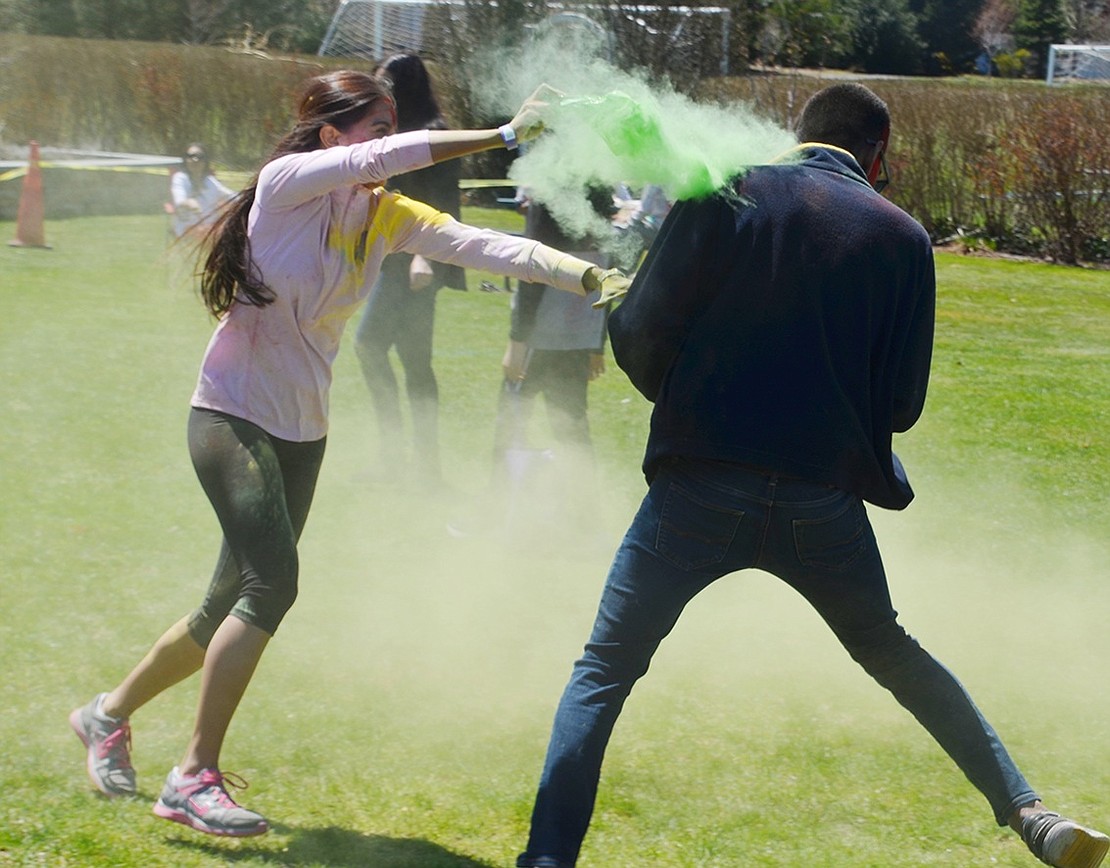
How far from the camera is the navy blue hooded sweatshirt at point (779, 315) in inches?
119

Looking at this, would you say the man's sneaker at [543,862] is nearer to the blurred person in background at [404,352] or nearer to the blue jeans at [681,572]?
the blue jeans at [681,572]

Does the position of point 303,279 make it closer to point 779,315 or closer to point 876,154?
point 779,315

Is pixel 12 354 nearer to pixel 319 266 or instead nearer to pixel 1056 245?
pixel 319 266

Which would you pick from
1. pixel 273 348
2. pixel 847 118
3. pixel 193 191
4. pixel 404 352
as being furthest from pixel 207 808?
pixel 193 191

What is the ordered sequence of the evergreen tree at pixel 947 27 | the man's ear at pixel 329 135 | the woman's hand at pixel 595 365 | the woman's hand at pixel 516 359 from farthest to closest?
the evergreen tree at pixel 947 27 < the woman's hand at pixel 595 365 < the woman's hand at pixel 516 359 < the man's ear at pixel 329 135

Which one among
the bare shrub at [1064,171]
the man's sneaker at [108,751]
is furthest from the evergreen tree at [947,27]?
the man's sneaker at [108,751]

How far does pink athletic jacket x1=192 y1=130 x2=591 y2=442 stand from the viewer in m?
3.53

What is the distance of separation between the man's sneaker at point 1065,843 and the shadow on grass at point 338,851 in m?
1.35

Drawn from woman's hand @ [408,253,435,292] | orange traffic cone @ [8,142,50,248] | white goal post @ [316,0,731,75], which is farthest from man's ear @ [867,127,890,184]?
orange traffic cone @ [8,142,50,248]

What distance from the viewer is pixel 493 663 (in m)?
4.82

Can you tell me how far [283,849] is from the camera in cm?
351

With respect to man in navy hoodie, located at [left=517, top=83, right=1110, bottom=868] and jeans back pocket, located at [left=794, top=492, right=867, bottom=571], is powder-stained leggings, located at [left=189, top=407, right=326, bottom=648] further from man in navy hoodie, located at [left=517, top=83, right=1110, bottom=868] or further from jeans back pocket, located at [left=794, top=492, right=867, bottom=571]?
jeans back pocket, located at [left=794, top=492, right=867, bottom=571]

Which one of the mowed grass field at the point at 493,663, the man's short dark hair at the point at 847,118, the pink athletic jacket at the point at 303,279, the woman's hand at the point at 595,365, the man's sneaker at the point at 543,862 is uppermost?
the man's short dark hair at the point at 847,118

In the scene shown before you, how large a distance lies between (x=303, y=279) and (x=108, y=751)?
139cm
